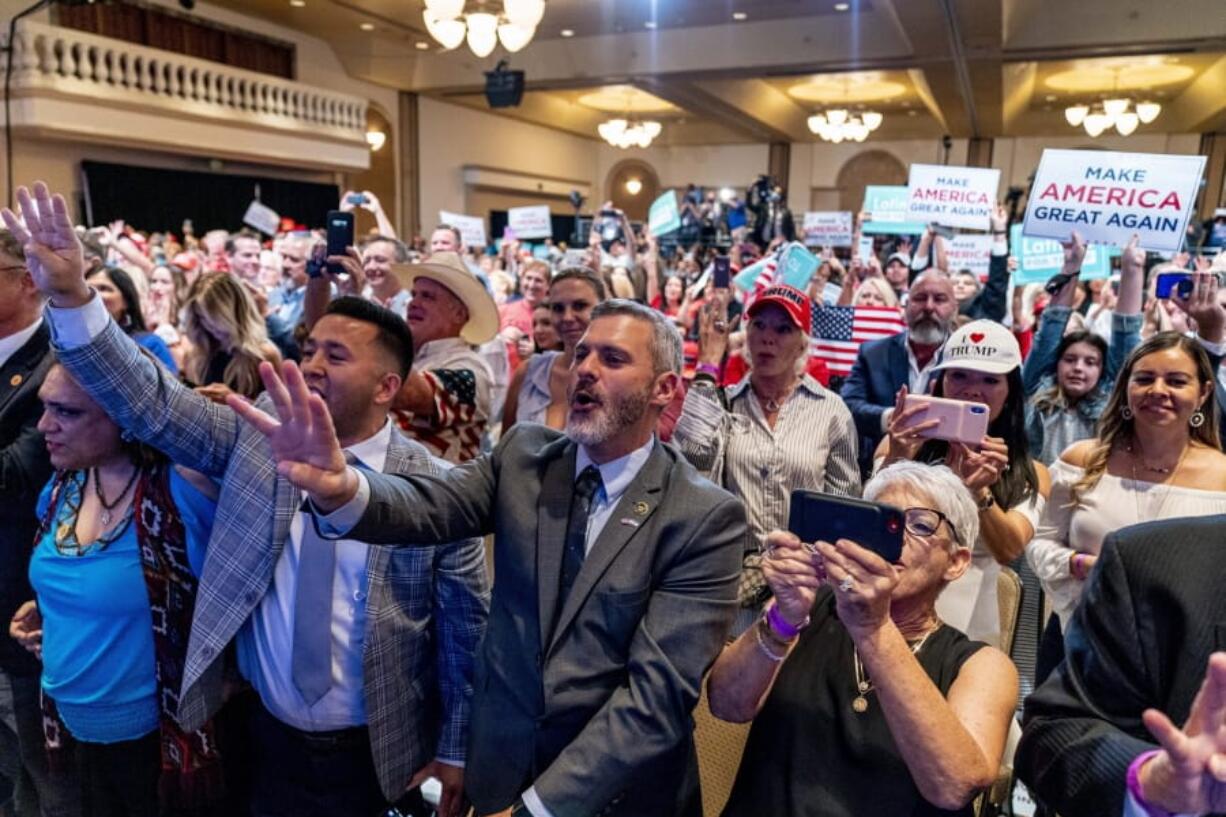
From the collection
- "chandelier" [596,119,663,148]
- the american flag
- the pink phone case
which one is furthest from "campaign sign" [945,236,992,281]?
"chandelier" [596,119,663,148]

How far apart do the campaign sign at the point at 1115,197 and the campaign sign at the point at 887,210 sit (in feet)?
8.09

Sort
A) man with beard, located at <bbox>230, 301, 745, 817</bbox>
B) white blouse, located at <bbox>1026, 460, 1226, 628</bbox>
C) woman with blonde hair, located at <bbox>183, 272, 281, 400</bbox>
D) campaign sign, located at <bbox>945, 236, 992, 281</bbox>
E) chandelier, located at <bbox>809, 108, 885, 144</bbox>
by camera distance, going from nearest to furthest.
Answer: man with beard, located at <bbox>230, 301, 745, 817</bbox> → white blouse, located at <bbox>1026, 460, 1226, 628</bbox> → woman with blonde hair, located at <bbox>183, 272, 281, 400</bbox> → campaign sign, located at <bbox>945, 236, 992, 281</bbox> → chandelier, located at <bbox>809, 108, 885, 144</bbox>

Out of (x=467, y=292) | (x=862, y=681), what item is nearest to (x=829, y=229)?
(x=467, y=292)

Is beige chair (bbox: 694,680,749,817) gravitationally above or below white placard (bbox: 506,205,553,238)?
below

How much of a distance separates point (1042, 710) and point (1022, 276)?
5670 mm

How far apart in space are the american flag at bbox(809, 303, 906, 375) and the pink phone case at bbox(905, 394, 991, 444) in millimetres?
2259

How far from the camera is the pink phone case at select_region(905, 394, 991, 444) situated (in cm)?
191

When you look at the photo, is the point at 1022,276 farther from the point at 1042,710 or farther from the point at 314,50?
the point at 314,50

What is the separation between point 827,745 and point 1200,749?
0.68 metres

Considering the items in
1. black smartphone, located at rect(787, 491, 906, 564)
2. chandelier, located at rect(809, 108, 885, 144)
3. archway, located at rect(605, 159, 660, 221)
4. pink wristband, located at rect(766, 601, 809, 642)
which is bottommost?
pink wristband, located at rect(766, 601, 809, 642)

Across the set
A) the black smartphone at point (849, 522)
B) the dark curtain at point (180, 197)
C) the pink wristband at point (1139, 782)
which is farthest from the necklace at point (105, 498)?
the dark curtain at point (180, 197)

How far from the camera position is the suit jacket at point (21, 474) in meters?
1.98

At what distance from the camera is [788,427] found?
2.41 metres

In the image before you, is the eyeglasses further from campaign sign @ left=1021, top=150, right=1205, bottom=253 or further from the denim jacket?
campaign sign @ left=1021, top=150, right=1205, bottom=253
